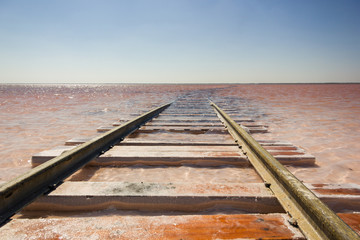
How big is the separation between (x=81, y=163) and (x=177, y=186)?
1.14 metres

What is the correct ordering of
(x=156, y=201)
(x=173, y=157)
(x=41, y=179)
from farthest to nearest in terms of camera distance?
(x=173, y=157)
(x=41, y=179)
(x=156, y=201)

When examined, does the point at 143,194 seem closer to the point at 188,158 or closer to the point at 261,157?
the point at 188,158

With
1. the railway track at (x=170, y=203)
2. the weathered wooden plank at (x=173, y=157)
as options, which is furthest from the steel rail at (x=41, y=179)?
the weathered wooden plank at (x=173, y=157)

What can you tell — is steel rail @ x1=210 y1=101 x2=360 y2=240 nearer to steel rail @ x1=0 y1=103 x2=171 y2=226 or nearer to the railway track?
the railway track

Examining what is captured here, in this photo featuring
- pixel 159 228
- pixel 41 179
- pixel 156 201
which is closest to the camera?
pixel 159 228

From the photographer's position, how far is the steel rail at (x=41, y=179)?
131cm

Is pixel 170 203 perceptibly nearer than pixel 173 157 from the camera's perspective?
Yes

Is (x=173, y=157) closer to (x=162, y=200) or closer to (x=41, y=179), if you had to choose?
(x=162, y=200)

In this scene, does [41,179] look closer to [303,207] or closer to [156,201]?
[156,201]

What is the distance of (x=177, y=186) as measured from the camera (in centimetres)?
160

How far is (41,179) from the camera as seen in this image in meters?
1.58

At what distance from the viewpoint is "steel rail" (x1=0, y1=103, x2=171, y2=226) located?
4.30ft

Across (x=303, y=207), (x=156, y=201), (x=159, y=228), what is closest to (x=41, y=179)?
(x=156, y=201)

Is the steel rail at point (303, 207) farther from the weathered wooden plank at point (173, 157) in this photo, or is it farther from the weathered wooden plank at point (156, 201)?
the weathered wooden plank at point (173, 157)
